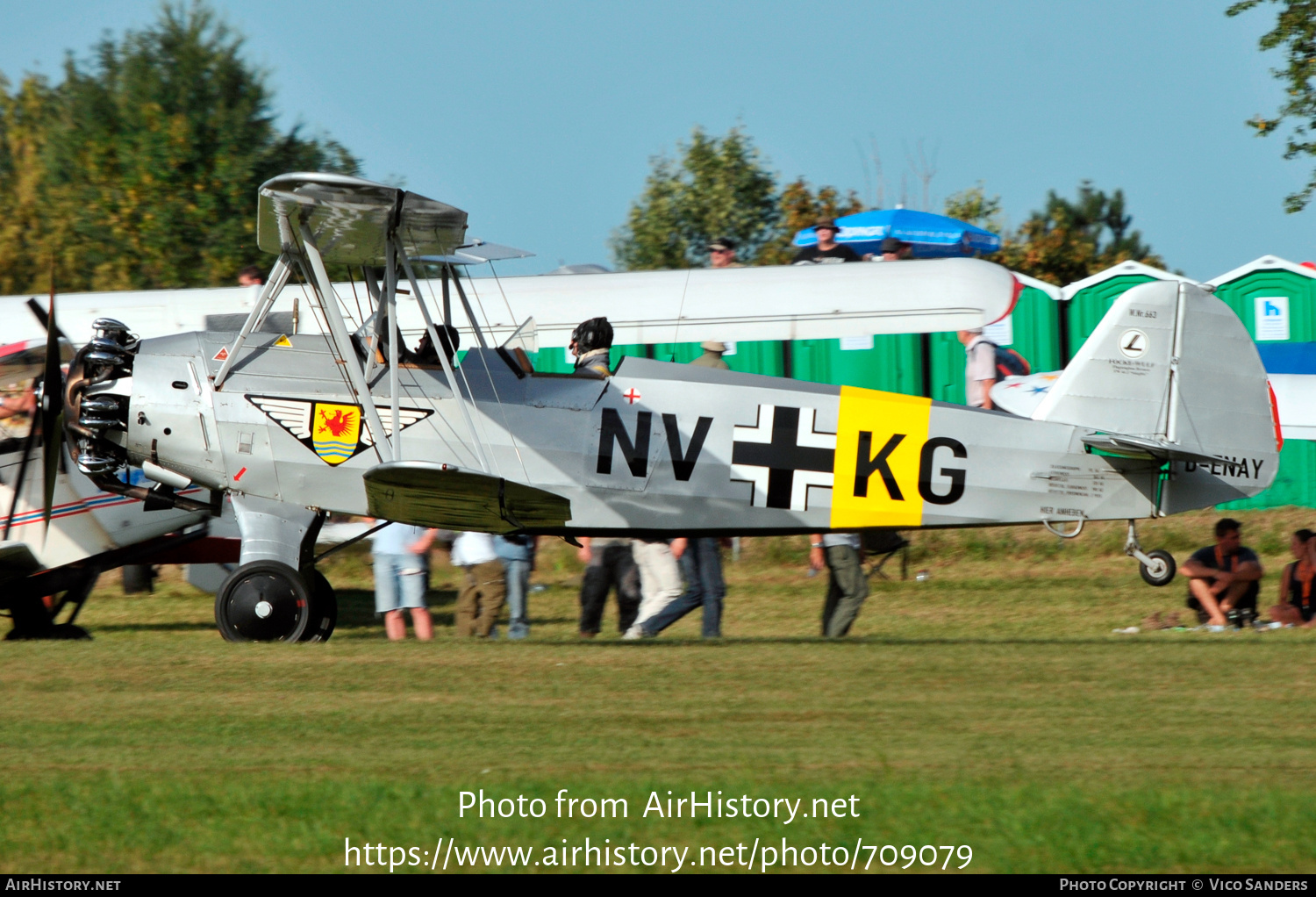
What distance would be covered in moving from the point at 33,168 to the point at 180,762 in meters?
33.7

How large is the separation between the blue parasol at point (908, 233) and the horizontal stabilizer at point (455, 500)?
967 cm

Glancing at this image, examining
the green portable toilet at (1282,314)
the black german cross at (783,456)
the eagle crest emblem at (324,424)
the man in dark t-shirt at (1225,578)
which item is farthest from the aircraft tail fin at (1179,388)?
the green portable toilet at (1282,314)

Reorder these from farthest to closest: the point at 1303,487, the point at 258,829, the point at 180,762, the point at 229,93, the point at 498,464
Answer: the point at 229,93 < the point at 1303,487 < the point at 498,464 < the point at 180,762 < the point at 258,829

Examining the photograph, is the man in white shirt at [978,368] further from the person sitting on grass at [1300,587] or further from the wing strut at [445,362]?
the wing strut at [445,362]

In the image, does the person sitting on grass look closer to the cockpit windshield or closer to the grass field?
the grass field

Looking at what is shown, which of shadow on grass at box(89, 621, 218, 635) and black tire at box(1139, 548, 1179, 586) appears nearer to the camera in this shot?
black tire at box(1139, 548, 1179, 586)

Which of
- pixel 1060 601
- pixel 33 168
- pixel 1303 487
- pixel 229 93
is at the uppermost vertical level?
pixel 229 93

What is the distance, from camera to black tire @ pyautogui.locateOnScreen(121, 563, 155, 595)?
1497cm

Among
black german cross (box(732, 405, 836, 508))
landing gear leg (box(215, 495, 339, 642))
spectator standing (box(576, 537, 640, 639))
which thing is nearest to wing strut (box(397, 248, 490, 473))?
landing gear leg (box(215, 495, 339, 642))

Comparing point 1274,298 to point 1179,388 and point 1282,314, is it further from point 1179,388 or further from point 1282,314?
point 1179,388

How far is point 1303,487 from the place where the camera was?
50.5ft

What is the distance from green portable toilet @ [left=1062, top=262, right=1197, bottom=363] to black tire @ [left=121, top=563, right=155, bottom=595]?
33.7ft
